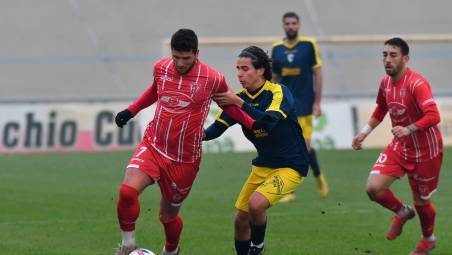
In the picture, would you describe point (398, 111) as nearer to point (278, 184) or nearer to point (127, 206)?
point (278, 184)

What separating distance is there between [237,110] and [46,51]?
22.5 meters

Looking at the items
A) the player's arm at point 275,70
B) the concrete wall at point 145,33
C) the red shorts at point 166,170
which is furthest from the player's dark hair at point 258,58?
the concrete wall at point 145,33

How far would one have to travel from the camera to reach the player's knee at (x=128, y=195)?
8.68m

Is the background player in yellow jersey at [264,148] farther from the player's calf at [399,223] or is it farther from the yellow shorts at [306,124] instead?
the yellow shorts at [306,124]

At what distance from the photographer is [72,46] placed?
30.5 m

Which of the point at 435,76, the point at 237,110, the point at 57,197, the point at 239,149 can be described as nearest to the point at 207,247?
the point at 237,110

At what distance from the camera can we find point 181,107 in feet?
29.5

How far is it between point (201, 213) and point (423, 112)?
3.92 metres

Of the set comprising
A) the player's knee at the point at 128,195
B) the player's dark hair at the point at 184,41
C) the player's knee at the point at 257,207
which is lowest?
the player's knee at the point at 257,207

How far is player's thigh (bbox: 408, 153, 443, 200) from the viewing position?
1003 centimetres

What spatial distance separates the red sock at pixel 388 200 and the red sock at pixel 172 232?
207cm

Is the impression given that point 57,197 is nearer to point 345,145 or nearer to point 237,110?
point 237,110

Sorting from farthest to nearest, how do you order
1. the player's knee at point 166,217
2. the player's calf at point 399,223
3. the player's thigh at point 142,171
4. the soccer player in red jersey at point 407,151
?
1. the player's calf at point 399,223
2. the soccer player in red jersey at point 407,151
3. the player's knee at point 166,217
4. the player's thigh at point 142,171

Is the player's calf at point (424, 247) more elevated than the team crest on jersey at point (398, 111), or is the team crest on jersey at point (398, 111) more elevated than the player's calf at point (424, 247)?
the team crest on jersey at point (398, 111)
